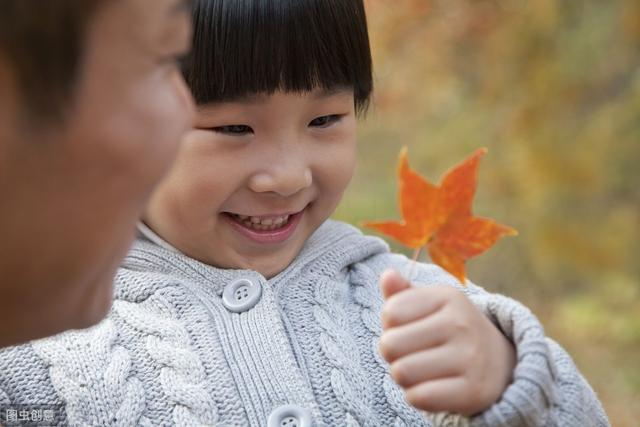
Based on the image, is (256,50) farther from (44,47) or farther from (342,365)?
(44,47)

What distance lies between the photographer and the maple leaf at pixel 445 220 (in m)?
1.21

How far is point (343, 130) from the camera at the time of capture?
1.49m

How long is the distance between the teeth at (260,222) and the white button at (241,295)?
8cm

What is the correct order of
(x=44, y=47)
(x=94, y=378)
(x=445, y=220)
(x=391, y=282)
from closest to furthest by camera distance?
(x=44, y=47) → (x=391, y=282) → (x=445, y=220) → (x=94, y=378)

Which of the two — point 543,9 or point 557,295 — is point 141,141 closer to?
point 543,9

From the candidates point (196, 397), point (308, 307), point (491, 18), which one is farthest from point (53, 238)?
point (491, 18)

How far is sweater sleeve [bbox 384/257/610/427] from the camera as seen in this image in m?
1.13

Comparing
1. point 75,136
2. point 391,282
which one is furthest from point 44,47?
point 391,282

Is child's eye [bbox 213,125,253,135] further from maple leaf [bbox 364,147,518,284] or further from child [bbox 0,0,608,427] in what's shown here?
maple leaf [bbox 364,147,518,284]

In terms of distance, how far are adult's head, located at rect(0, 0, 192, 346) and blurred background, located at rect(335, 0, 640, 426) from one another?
2453mm

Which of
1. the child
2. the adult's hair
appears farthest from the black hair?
the adult's hair

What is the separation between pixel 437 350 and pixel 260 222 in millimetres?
434

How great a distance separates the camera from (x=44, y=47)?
81cm

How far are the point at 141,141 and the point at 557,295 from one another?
2.96 metres
